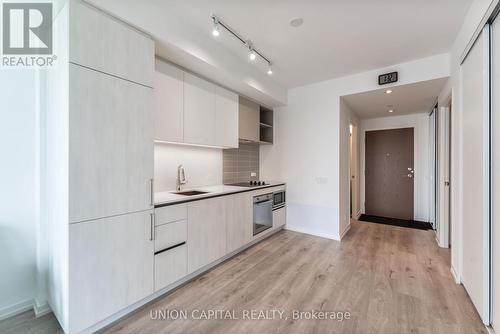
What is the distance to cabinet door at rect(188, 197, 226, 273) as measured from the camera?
2.29 metres

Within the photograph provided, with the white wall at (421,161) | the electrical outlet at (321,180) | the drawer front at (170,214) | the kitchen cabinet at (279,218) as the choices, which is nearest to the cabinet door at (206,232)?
the drawer front at (170,214)

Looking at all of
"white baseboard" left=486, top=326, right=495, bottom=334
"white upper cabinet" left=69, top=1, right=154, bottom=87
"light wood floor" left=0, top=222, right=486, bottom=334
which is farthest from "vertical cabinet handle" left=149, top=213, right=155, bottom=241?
"white baseboard" left=486, top=326, right=495, bottom=334

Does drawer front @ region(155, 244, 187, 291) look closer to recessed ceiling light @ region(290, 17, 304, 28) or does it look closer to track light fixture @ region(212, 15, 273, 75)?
track light fixture @ region(212, 15, 273, 75)

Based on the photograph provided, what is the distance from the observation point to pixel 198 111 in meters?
2.68

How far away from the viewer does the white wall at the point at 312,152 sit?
11.5ft

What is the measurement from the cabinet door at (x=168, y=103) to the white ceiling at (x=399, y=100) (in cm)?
261

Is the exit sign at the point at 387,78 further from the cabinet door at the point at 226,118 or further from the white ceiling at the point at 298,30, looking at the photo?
the cabinet door at the point at 226,118

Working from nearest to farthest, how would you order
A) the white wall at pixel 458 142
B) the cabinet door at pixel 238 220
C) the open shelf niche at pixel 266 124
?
the white wall at pixel 458 142
the cabinet door at pixel 238 220
the open shelf niche at pixel 266 124

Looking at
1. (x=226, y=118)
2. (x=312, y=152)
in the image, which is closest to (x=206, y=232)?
(x=226, y=118)

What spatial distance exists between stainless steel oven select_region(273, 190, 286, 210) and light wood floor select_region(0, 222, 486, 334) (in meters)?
0.71

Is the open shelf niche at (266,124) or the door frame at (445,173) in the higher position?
the open shelf niche at (266,124)

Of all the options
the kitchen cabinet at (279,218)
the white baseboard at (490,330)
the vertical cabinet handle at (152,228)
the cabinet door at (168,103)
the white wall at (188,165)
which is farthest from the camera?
the kitchen cabinet at (279,218)

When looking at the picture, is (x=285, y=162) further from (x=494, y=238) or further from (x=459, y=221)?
(x=494, y=238)

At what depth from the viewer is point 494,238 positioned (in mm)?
1547
